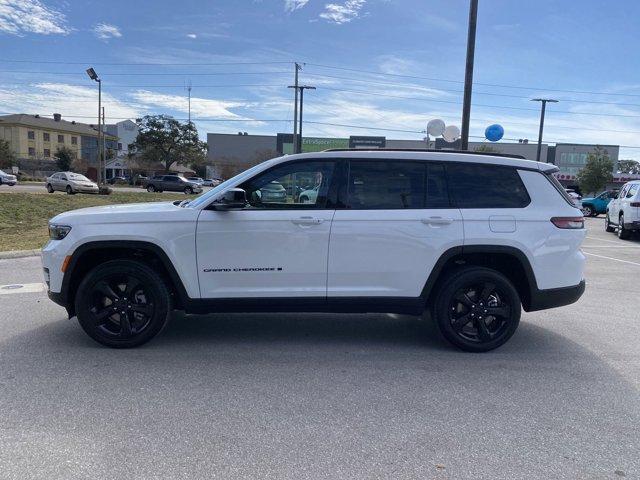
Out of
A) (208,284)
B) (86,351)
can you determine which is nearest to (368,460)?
(208,284)

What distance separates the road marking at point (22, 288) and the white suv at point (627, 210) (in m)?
15.6

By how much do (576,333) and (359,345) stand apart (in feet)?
8.19

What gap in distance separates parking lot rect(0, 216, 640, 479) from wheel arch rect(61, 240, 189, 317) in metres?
0.54

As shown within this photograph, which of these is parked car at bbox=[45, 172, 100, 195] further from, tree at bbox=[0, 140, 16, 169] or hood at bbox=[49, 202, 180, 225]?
tree at bbox=[0, 140, 16, 169]

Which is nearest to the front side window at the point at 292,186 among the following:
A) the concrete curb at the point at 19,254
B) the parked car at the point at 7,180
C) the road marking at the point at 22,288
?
the road marking at the point at 22,288

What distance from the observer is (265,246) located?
15.0ft

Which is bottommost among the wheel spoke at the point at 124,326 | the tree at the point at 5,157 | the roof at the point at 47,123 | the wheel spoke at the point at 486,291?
the wheel spoke at the point at 124,326

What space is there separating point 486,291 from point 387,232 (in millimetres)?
1122

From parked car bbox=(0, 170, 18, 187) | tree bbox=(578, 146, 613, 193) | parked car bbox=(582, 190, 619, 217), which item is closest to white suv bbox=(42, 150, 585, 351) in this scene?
parked car bbox=(582, 190, 619, 217)

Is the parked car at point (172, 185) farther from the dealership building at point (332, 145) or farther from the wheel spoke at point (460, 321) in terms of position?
the wheel spoke at point (460, 321)

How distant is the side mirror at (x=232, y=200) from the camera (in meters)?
4.43

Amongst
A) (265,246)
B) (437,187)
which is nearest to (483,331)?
(437,187)

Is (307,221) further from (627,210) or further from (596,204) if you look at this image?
(596,204)

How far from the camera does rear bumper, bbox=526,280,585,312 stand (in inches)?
189
